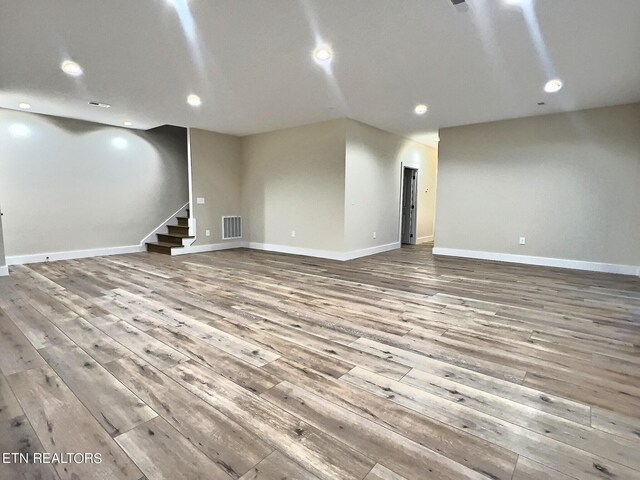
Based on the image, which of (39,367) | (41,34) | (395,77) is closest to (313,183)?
(395,77)

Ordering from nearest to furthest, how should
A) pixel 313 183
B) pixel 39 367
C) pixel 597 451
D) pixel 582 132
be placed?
pixel 597 451
pixel 39 367
pixel 582 132
pixel 313 183

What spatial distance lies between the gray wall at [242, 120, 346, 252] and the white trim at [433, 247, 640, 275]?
2.36 meters

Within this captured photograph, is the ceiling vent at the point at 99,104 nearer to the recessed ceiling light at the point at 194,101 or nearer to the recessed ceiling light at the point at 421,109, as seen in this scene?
the recessed ceiling light at the point at 194,101

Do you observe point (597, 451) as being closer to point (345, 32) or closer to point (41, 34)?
point (345, 32)

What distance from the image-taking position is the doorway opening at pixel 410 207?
8203mm

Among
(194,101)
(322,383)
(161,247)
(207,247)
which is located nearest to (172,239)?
(161,247)

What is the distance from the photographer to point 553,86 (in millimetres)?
4184

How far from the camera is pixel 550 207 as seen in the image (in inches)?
217

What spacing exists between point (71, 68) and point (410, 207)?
708 cm

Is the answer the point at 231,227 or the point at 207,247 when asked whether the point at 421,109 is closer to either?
the point at 231,227

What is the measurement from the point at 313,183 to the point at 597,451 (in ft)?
18.1

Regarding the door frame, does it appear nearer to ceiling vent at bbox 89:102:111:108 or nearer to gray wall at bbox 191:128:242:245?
gray wall at bbox 191:128:242:245

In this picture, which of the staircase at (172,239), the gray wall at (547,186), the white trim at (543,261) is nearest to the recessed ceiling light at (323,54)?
the gray wall at (547,186)

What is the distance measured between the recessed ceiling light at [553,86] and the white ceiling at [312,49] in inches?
3.4
